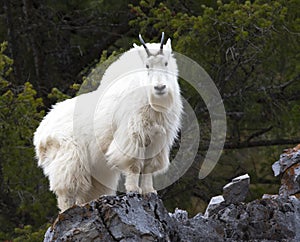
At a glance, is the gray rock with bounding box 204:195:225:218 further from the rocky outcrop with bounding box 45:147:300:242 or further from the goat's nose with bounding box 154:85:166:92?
the goat's nose with bounding box 154:85:166:92

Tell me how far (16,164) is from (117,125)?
6.93 meters

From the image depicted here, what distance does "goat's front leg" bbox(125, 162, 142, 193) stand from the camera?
683 centimetres

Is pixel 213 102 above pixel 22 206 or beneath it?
above

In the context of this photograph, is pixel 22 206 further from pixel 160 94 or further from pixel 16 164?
pixel 160 94

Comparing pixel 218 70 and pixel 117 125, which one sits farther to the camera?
pixel 218 70

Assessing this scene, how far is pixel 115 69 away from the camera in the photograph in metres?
7.62

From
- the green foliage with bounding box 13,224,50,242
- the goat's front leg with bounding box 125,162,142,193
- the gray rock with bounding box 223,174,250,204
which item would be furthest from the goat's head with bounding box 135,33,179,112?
the green foliage with bounding box 13,224,50,242

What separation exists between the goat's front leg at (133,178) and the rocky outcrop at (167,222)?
665 millimetres

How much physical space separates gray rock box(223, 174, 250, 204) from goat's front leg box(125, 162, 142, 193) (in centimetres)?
84

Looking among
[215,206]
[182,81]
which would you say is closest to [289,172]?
[215,206]

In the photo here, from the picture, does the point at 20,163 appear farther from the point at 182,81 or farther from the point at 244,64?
the point at 244,64

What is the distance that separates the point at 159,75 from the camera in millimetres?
6582

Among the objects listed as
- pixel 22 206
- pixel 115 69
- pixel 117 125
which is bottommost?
pixel 22 206

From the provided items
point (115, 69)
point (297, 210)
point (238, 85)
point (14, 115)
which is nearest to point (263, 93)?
point (238, 85)
